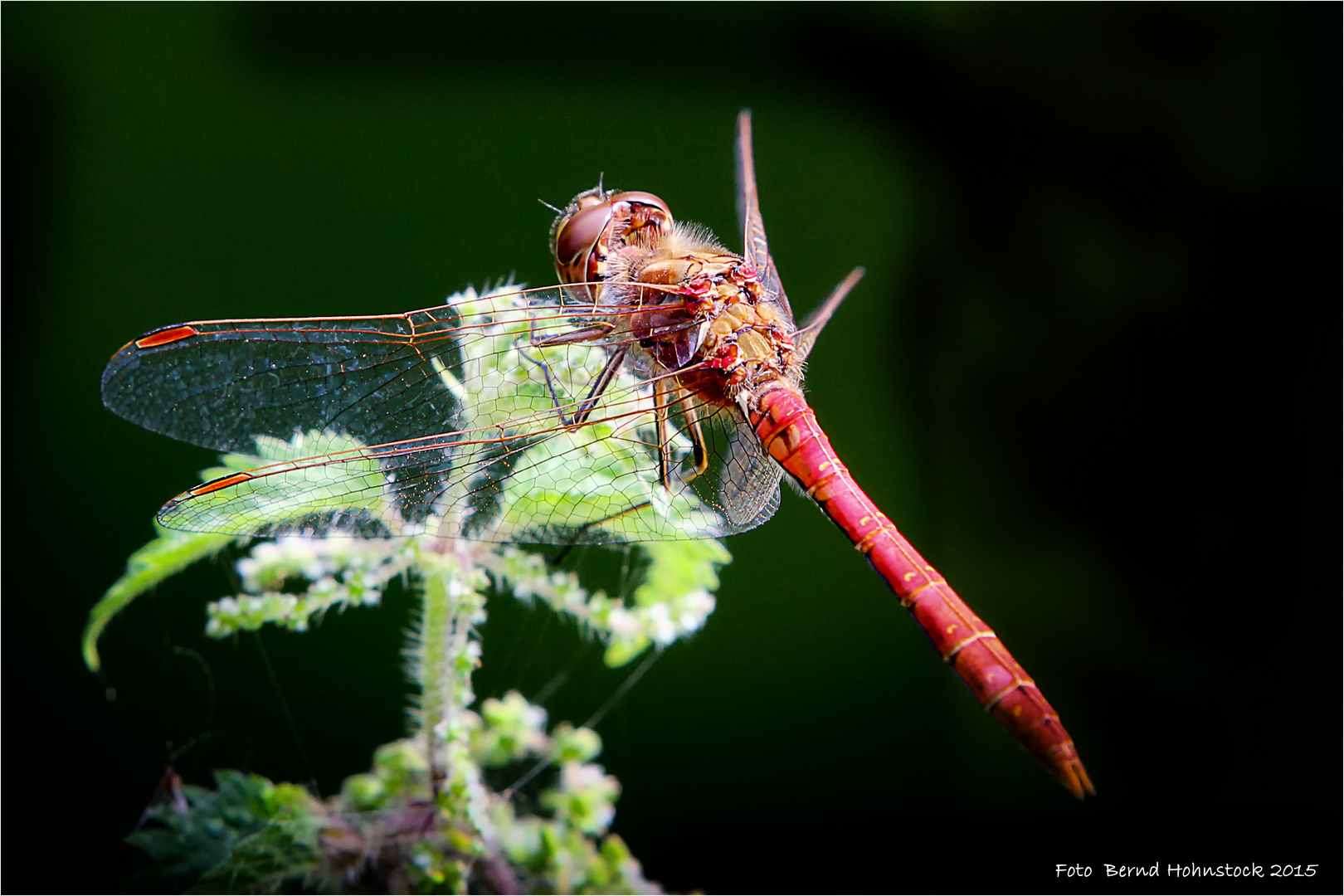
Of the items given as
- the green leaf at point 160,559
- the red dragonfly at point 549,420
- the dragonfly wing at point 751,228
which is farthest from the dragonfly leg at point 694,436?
the green leaf at point 160,559

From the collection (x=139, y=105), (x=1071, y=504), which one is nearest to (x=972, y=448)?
(x=1071, y=504)

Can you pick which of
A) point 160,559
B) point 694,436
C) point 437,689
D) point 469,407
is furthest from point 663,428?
point 160,559

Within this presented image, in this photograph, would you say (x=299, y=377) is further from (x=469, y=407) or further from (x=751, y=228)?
(x=751, y=228)

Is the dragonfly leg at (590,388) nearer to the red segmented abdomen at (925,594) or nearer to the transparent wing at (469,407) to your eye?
the transparent wing at (469,407)

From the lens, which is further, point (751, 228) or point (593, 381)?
point (751, 228)

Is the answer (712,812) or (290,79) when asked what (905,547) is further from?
(290,79)

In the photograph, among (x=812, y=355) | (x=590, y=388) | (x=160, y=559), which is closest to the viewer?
(x=160, y=559)
